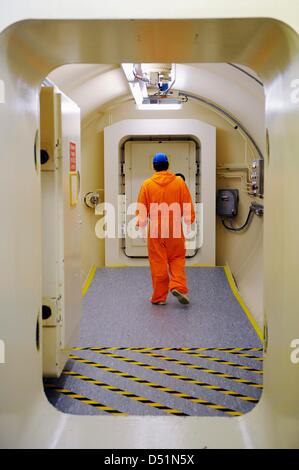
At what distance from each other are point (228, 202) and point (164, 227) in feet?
7.51

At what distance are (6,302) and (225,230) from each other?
262 inches

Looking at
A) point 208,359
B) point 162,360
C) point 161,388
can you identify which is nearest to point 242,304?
point 208,359

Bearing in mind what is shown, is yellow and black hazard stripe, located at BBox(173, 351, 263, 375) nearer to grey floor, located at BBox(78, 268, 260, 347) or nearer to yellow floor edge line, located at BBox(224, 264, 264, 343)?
grey floor, located at BBox(78, 268, 260, 347)

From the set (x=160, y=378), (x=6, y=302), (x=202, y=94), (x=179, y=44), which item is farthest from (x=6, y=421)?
(x=202, y=94)

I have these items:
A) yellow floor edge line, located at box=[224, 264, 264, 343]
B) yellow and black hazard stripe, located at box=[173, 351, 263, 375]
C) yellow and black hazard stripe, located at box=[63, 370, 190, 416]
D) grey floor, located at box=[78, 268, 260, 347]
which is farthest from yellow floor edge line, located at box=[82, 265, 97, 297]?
yellow and black hazard stripe, located at box=[63, 370, 190, 416]

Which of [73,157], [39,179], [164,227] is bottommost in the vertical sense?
[164,227]

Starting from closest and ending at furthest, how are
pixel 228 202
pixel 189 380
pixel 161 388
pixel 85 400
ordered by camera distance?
pixel 85 400, pixel 161 388, pixel 189 380, pixel 228 202

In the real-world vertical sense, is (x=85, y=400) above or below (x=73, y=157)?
below

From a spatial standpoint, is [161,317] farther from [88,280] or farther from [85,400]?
[85,400]

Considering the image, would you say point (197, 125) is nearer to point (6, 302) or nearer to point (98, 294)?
point (98, 294)

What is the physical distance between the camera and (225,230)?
8375 millimetres

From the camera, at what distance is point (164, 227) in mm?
6051

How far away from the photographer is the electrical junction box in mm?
8023

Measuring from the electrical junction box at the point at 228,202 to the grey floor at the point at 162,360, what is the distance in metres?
1.68
